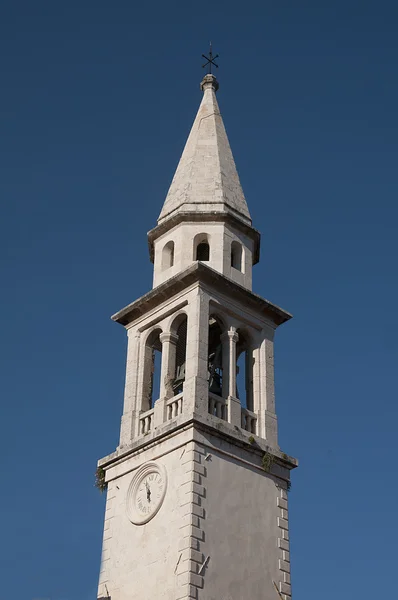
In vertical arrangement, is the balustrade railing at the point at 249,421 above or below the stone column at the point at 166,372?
below

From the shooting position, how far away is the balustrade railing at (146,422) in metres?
29.5

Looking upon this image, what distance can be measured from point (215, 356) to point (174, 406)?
2987 millimetres

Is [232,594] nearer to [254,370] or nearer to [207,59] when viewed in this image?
[254,370]

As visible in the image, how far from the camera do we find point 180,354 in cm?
3272

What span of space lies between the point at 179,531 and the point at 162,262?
33.0ft

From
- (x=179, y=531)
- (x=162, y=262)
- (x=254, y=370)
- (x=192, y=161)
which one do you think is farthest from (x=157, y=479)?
(x=192, y=161)

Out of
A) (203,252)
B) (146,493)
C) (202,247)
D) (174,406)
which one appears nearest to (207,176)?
(202,247)

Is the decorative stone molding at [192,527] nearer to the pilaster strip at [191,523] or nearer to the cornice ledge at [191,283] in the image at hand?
the pilaster strip at [191,523]

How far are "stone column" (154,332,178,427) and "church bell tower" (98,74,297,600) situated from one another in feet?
0.11

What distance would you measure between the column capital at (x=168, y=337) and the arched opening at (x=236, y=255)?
3547mm

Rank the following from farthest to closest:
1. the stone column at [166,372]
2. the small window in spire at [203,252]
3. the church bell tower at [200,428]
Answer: the small window in spire at [203,252] < the stone column at [166,372] < the church bell tower at [200,428]

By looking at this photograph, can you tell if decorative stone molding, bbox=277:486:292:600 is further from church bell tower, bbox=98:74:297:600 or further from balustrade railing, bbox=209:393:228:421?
balustrade railing, bbox=209:393:228:421

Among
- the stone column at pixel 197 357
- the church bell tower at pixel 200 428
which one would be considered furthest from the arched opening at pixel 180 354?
the stone column at pixel 197 357

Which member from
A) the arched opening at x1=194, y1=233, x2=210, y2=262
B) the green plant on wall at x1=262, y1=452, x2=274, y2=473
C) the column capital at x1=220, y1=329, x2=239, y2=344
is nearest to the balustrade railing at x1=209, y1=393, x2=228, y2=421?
the green plant on wall at x1=262, y1=452, x2=274, y2=473
